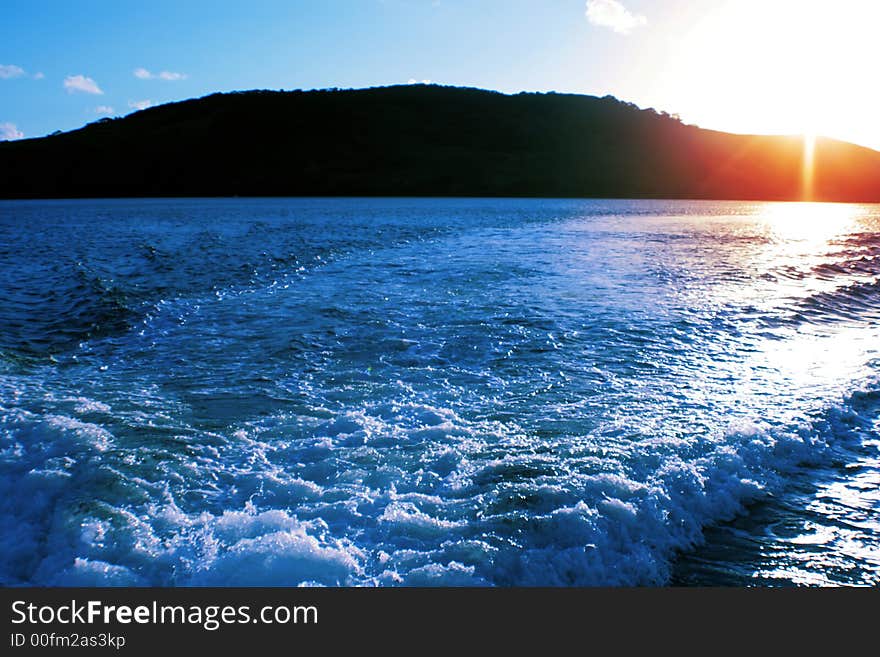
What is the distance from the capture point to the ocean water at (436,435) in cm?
439

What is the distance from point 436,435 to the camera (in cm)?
634

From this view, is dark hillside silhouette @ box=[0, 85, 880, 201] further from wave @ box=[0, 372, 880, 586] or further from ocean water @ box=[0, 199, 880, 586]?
wave @ box=[0, 372, 880, 586]

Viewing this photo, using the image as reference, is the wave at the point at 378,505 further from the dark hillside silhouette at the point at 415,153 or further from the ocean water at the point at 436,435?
the dark hillside silhouette at the point at 415,153

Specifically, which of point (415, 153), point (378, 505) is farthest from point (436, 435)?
point (415, 153)

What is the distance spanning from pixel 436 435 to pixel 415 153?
305 ft

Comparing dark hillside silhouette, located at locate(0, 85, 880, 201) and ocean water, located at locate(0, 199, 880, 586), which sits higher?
dark hillside silhouette, located at locate(0, 85, 880, 201)

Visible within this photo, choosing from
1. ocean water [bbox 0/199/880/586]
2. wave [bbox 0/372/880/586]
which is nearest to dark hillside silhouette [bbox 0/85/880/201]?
ocean water [bbox 0/199/880/586]

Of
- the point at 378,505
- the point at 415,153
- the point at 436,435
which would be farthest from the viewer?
the point at 415,153

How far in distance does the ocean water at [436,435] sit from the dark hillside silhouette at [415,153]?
73.6 meters

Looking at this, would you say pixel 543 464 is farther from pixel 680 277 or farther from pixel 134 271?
pixel 134 271

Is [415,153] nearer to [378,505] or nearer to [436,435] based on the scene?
[436,435]

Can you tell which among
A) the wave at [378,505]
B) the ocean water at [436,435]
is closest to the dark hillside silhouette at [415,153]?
the ocean water at [436,435]

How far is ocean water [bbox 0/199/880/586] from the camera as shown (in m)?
4.39

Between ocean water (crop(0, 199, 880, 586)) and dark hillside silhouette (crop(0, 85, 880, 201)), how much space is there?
241 feet
